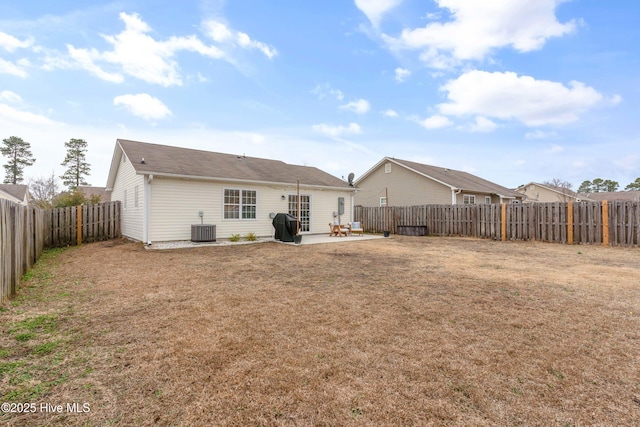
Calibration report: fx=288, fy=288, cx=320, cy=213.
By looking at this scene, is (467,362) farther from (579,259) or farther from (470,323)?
(579,259)

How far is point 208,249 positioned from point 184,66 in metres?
7.78

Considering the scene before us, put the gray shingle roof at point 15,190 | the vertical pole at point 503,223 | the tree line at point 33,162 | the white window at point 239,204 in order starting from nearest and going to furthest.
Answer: the white window at point 239,204, the vertical pole at point 503,223, the gray shingle roof at point 15,190, the tree line at point 33,162

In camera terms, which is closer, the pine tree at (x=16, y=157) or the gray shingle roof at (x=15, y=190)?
the gray shingle roof at (x=15, y=190)

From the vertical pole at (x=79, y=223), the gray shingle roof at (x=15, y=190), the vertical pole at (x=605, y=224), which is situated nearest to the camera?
the vertical pole at (x=605, y=224)

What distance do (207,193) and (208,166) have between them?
1.64 m

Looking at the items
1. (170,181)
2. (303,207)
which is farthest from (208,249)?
(303,207)

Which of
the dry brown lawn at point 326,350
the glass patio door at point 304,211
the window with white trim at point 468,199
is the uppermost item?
the window with white trim at point 468,199

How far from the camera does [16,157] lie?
32969mm

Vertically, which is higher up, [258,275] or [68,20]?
[68,20]

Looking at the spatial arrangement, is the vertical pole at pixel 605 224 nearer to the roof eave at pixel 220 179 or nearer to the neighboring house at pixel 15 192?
the roof eave at pixel 220 179

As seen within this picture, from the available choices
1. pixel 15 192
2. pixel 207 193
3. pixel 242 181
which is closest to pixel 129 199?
pixel 207 193

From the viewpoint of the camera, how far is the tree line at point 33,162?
3184 centimetres

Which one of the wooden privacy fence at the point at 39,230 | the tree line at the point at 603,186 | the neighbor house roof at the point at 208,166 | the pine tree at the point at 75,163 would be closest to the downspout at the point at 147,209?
the neighbor house roof at the point at 208,166

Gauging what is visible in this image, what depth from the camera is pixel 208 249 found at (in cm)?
976
